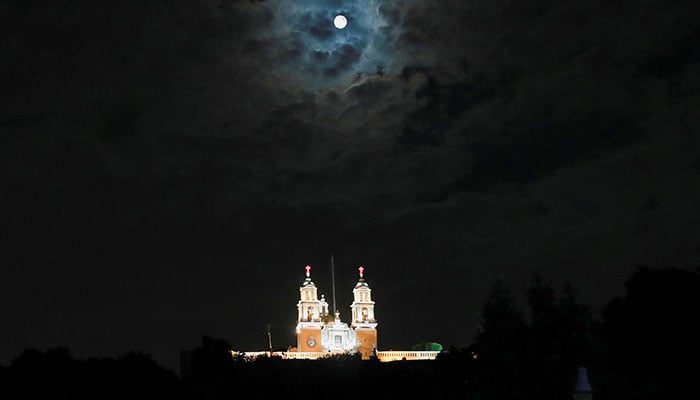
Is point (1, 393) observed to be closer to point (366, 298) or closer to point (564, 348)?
point (564, 348)

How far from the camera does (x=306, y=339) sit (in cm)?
12181

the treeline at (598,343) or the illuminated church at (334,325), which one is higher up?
the illuminated church at (334,325)

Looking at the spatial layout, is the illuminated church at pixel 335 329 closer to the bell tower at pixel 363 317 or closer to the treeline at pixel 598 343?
the bell tower at pixel 363 317

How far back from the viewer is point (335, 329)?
122375 mm

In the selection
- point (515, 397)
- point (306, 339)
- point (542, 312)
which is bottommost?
point (515, 397)

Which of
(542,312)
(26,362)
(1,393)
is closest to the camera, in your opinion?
(542,312)

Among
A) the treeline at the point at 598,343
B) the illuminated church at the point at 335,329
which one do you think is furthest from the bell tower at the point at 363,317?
the treeline at the point at 598,343

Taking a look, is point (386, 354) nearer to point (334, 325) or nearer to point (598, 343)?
point (334, 325)

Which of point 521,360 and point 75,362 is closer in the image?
point 521,360

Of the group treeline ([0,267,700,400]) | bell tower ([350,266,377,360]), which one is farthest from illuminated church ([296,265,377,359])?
treeline ([0,267,700,400])

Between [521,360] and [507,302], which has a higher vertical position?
[507,302]

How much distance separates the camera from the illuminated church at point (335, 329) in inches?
4715

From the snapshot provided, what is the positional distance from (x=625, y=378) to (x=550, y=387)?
365 centimetres

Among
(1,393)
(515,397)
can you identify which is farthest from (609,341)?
(1,393)
